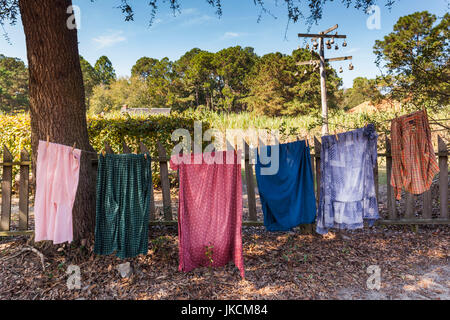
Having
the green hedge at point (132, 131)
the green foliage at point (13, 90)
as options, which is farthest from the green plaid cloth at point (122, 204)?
the green foliage at point (13, 90)

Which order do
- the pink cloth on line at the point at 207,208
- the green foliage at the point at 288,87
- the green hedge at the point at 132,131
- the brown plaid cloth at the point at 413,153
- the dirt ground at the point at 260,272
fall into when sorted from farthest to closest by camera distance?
1. the green foliage at the point at 288,87
2. the green hedge at the point at 132,131
3. the brown plaid cloth at the point at 413,153
4. the pink cloth on line at the point at 207,208
5. the dirt ground at the point at 260,272

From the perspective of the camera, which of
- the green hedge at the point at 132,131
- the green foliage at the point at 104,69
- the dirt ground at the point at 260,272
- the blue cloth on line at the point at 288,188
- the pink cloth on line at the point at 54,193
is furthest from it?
the green foliage at the point at 104,69

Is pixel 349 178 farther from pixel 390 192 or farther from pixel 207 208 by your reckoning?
A: pixel 207 208

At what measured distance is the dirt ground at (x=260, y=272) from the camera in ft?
8.68

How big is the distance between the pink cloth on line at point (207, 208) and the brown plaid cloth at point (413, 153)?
2314mm

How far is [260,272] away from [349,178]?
1.63 m

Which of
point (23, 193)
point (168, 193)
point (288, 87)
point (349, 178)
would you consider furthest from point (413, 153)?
point (288, 87)

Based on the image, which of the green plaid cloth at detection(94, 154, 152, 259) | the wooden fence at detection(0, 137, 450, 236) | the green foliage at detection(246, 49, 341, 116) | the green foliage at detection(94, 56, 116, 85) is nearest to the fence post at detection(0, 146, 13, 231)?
the wooden fence at detection(0, 137, 450, 236)

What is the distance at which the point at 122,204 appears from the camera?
9.90ft

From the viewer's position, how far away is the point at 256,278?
2.89m

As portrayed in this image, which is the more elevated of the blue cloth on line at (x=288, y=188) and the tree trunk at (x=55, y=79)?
the tree trunk at (x=55, y=79)

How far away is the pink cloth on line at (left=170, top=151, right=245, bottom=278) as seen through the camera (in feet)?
9.61

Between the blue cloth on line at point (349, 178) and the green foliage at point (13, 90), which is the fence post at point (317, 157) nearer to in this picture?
the blue cloth on line at point (349, 178)

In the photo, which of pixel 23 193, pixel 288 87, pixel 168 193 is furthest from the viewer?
pixel 288 87
